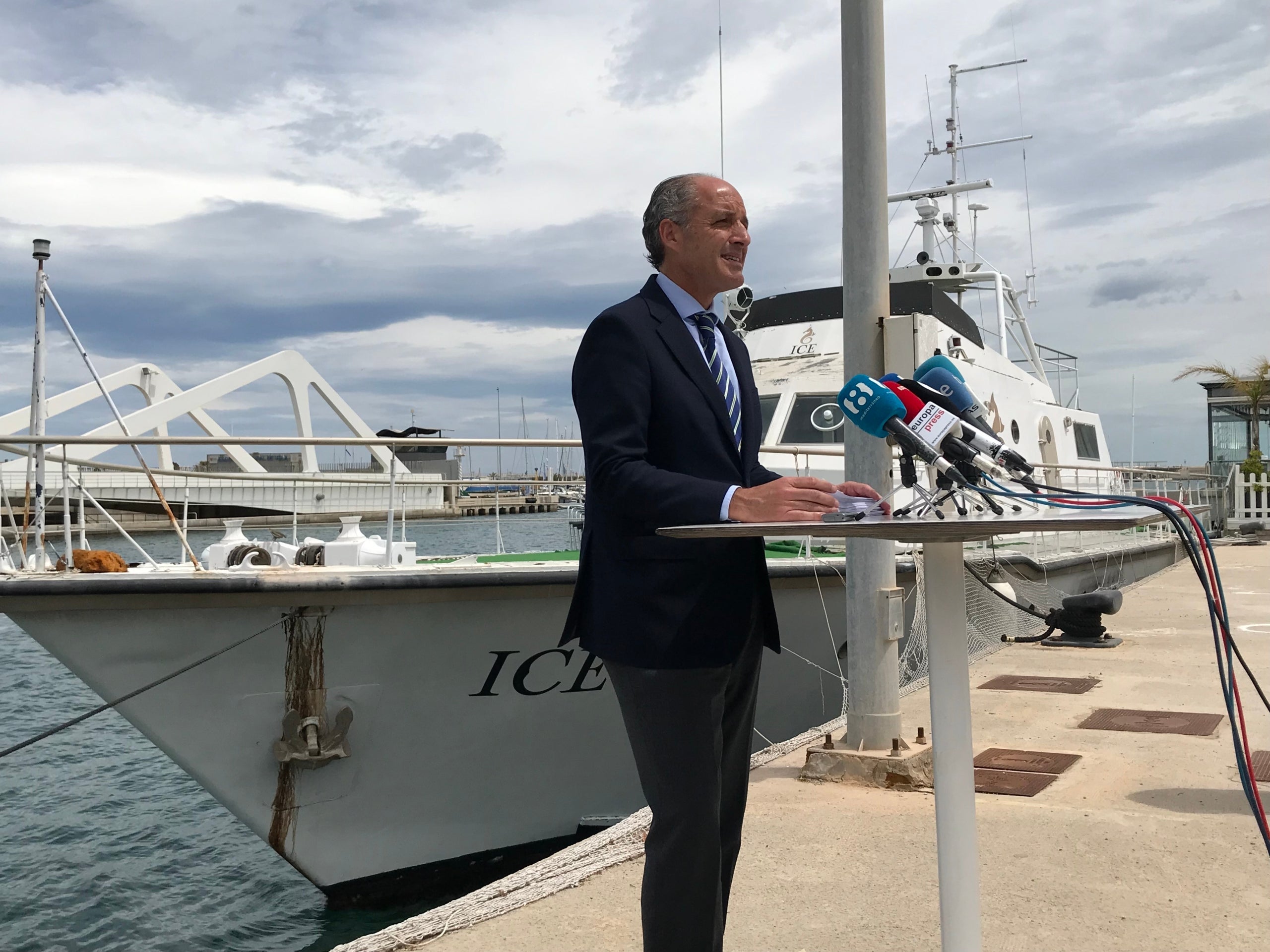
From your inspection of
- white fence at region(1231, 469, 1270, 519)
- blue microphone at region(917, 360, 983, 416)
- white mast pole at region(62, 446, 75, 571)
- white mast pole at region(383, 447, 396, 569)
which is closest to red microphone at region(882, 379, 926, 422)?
blue microphone at region(917, 360, 983, 416)

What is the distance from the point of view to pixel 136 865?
661 cm

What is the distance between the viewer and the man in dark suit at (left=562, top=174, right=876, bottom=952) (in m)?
1.86

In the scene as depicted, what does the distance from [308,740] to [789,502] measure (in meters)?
4.22

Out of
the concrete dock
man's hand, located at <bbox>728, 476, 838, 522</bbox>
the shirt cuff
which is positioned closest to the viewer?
man's hand, located at <bbox>728, 476, 838, 522</bbox>

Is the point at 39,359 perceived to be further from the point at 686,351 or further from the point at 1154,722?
the point at 1154,722

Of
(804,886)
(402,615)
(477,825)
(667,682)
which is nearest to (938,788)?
(667,682)

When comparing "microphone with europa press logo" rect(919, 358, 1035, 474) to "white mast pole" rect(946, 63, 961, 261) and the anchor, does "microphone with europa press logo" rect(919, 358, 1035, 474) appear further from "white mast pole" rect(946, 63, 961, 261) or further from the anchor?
"white mast pole" rect(946, 63, 961, 261)

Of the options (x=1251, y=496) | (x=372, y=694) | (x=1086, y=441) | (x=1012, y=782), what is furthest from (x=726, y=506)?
(x=1251, y=496)

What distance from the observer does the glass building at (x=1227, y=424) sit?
35062 mm

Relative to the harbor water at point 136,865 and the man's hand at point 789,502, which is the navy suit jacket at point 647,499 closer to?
the man's hand at point 789,502

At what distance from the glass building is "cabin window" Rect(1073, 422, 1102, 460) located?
23.1 meters

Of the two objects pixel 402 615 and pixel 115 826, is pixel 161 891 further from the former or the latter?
pixel 402 615

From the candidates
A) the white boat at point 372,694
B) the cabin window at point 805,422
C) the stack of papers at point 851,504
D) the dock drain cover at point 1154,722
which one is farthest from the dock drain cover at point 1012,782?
the cabin window at point 805,422

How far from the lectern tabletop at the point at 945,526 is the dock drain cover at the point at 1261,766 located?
10.6 feet
